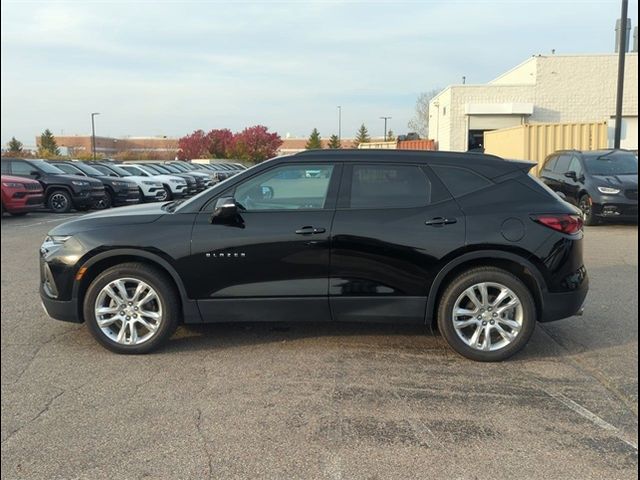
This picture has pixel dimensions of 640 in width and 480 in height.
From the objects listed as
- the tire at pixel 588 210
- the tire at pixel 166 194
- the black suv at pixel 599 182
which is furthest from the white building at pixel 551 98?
the tire at pixel 588 210

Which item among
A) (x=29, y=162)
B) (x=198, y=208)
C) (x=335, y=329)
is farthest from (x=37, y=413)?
(x=29, y=162)

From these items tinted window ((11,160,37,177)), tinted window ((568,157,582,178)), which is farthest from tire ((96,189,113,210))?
tinted window ((568,157,582,178))

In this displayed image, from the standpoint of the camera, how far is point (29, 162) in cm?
1648

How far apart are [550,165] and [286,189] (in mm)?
12194

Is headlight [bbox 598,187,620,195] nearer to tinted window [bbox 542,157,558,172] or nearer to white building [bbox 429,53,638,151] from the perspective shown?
tinted window [bbox 542,157,558,172]

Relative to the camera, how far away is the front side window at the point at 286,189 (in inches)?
180

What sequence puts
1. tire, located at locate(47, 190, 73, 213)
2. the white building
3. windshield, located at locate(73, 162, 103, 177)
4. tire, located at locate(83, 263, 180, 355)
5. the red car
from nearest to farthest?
1. tire, located at locate(83, 263, 180, 355)
2. the red car
3. tire, located at locate(47, 190, 73, 213)
4. windshield, located at locate(73, 162, 103, 177)
5. the white building

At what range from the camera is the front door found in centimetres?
443

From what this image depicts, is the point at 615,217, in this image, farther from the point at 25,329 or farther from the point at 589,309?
the point at 25,329

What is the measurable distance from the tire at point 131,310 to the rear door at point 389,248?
1.35m

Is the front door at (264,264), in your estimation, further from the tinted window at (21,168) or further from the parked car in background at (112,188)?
the parked car in background at (112,188)

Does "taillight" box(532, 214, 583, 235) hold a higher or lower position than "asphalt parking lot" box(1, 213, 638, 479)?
higher

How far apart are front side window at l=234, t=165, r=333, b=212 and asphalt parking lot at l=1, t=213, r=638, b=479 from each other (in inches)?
48.1

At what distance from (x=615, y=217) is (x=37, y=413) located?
11.9 m
